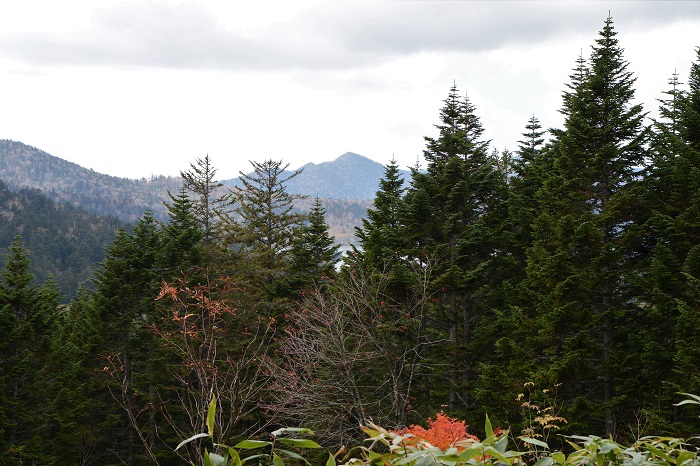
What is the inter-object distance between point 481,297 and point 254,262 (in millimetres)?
9836

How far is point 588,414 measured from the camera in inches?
605

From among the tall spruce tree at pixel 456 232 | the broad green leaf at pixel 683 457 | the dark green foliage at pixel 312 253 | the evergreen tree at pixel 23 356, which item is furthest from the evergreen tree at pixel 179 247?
the broad green leaf at pixel 683 457

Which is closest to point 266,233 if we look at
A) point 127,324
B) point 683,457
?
point 127,324

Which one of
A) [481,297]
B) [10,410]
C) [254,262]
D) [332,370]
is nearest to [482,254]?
[481,297]

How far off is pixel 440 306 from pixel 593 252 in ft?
18.4

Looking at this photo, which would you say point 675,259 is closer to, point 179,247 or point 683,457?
point 683,457

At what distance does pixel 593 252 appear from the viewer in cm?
1639

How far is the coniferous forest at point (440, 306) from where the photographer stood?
14.2 metres

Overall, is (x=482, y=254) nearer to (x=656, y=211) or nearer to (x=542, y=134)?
(x=656, y=211)

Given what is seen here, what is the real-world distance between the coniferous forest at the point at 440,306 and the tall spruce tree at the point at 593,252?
0.22 feet

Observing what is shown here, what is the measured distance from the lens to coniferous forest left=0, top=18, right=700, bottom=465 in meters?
14.2

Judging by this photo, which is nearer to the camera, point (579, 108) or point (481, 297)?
point (579, 108)

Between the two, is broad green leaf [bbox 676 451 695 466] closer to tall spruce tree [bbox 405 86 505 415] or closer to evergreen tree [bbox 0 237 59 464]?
tall spruce tree [bbox 405 86 505 415]

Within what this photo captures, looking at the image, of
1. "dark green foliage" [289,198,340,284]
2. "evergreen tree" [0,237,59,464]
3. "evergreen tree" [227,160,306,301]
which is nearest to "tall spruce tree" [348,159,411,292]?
"dark green foliage" [289,198,340,284]
